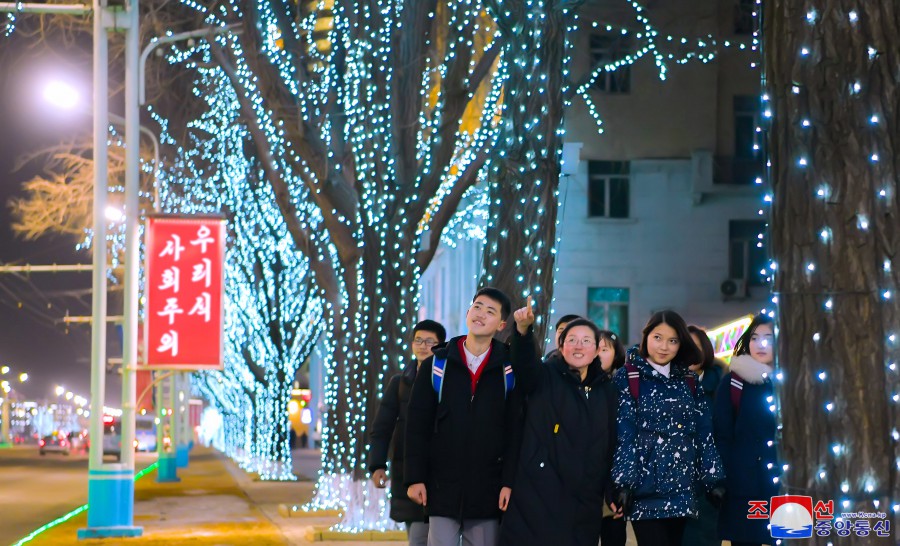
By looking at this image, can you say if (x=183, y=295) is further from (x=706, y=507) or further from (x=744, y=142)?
(x=744, y=142)

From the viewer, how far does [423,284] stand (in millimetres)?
54750

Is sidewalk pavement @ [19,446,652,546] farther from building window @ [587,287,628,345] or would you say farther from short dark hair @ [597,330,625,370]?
building window @ [587,287,628,345]

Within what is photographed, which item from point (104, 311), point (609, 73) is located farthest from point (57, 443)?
A: point (104, 311)

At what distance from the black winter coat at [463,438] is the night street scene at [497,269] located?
0.02 metres

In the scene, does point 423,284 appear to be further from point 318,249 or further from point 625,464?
point 625,464

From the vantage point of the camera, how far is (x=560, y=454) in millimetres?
7629

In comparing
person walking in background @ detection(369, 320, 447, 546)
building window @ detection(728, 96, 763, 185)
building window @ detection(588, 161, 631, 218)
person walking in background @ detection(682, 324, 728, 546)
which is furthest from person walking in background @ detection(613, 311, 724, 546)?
building window @ detection(588, 161, 631, 218)

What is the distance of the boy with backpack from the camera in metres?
7.91

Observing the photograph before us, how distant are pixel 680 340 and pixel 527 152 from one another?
4.85 metres

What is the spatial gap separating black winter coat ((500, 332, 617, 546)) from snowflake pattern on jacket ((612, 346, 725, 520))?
110 mm

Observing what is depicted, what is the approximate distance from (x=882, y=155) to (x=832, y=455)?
4.20 feet

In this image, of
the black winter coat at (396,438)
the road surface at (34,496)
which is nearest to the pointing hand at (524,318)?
the black winter coat at (396,438)

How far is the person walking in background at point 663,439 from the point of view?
25.1 ft

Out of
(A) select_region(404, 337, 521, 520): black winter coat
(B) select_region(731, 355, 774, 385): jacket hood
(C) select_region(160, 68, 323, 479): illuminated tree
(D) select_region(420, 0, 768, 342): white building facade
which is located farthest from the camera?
(D) select_region(420, 0, 768, 342): white building facade
